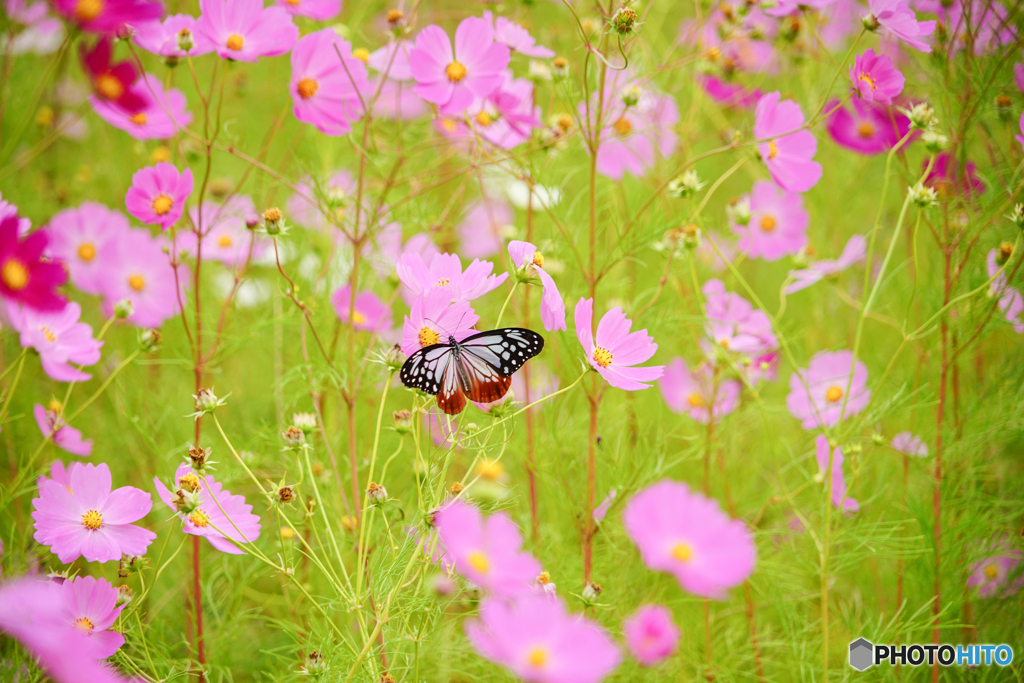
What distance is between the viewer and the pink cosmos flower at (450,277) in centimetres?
62

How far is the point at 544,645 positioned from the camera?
1.27ft

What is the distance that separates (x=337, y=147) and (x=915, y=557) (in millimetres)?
1373

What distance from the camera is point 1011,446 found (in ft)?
3.57

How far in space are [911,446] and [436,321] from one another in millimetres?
768

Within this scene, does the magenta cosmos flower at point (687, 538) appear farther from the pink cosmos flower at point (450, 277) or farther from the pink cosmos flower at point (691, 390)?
the pink cosmos flower at point (691, 390)

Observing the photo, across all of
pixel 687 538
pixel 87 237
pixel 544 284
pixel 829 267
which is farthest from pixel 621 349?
pixel 87 237

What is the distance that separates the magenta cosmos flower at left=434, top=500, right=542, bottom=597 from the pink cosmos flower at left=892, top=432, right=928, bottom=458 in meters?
0.75

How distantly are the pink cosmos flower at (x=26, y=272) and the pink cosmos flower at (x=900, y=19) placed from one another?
2.93 feet

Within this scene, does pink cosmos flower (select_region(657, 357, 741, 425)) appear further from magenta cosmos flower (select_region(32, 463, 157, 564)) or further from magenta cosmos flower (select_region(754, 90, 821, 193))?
magenta cosmos flower (select_region(32, 463, 157, 564))

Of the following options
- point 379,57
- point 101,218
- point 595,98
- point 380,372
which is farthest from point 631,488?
point 101,218

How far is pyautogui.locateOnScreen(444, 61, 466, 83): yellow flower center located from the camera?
2.69 ft

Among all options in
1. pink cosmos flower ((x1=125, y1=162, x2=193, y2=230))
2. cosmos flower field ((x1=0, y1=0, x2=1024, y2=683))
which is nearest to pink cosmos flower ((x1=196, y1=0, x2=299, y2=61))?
cosmos flower field ((x1=0, y1=0, x2=1024, y2=683))

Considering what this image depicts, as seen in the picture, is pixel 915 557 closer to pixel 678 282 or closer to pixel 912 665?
pixel 912 665

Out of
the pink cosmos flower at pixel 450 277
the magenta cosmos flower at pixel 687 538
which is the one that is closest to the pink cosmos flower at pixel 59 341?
the pink cosmos flower at pixel 450 277
